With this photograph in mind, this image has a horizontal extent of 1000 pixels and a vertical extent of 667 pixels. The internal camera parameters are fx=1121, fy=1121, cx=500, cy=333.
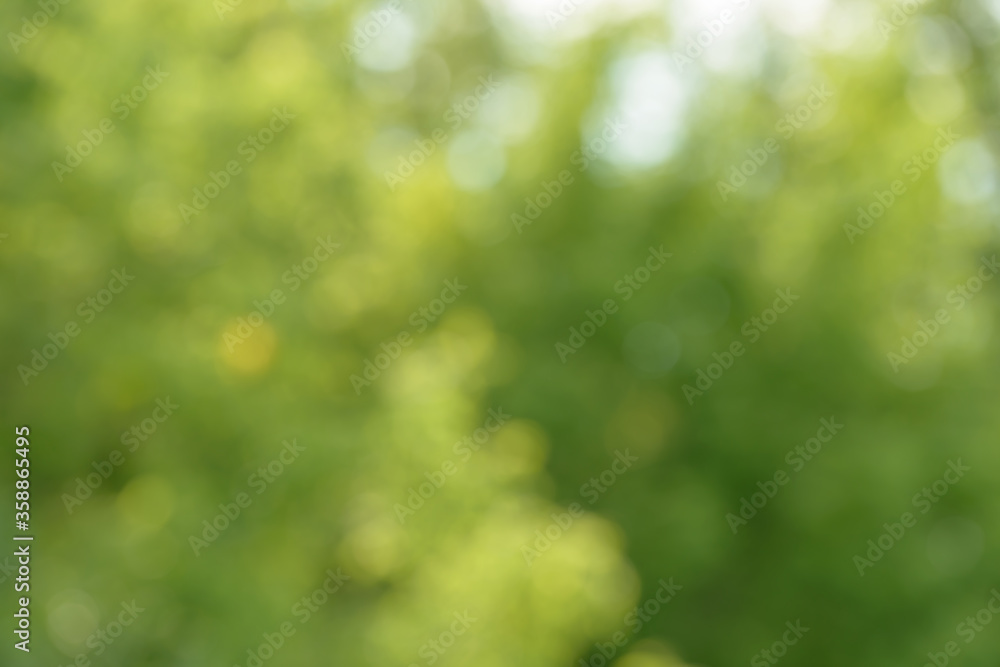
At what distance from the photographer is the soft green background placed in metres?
4.00

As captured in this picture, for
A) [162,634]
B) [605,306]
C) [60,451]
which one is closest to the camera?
[162,634]

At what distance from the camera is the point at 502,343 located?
670 centimetres

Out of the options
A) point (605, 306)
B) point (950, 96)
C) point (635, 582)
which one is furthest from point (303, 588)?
point (950, 96)

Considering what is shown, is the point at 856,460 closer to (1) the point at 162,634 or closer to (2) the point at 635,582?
(2) the point at 635,582

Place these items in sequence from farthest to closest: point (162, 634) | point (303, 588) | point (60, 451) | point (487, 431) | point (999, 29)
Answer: point (999, 29) < point (487, 431) < point (303, 588) < point (60, 451) < point (162, 634)

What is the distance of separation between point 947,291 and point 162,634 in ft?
16.6

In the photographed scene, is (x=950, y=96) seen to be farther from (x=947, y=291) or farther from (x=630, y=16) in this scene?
(x=630, y=16)

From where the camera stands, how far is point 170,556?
3924 millimetres

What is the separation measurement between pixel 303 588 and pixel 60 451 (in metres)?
1.04

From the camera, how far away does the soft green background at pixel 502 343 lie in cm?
400

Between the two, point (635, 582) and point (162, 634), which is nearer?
point (162, 634)

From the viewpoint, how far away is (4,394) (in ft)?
12.8

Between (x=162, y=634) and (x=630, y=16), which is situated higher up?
(x=630, y=16)

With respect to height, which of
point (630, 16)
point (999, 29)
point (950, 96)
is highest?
point (999, 29)
